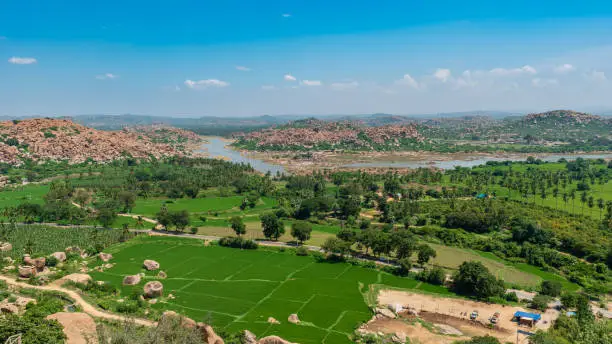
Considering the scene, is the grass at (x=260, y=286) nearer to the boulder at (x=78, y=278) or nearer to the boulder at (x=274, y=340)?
the boulder at (x=78, y=278)

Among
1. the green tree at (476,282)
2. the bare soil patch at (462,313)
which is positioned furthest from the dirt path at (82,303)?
the green tree at (476,282)

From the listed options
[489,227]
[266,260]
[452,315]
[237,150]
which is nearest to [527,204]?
[489,227]

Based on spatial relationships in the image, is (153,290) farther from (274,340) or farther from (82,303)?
(274,340)

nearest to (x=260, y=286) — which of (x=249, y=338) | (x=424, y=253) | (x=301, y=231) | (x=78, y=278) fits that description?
(x=249, y=338)

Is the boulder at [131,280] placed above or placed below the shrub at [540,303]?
above

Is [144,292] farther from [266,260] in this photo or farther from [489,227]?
[489,227]

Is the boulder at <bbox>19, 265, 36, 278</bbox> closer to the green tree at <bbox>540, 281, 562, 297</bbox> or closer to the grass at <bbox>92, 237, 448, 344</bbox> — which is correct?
the grass at <bbox>92, 237, 448, 344</bbox>

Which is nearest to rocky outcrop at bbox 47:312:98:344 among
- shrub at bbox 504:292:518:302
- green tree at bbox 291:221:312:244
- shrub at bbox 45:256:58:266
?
shrub at bbox 45:256:58:266
